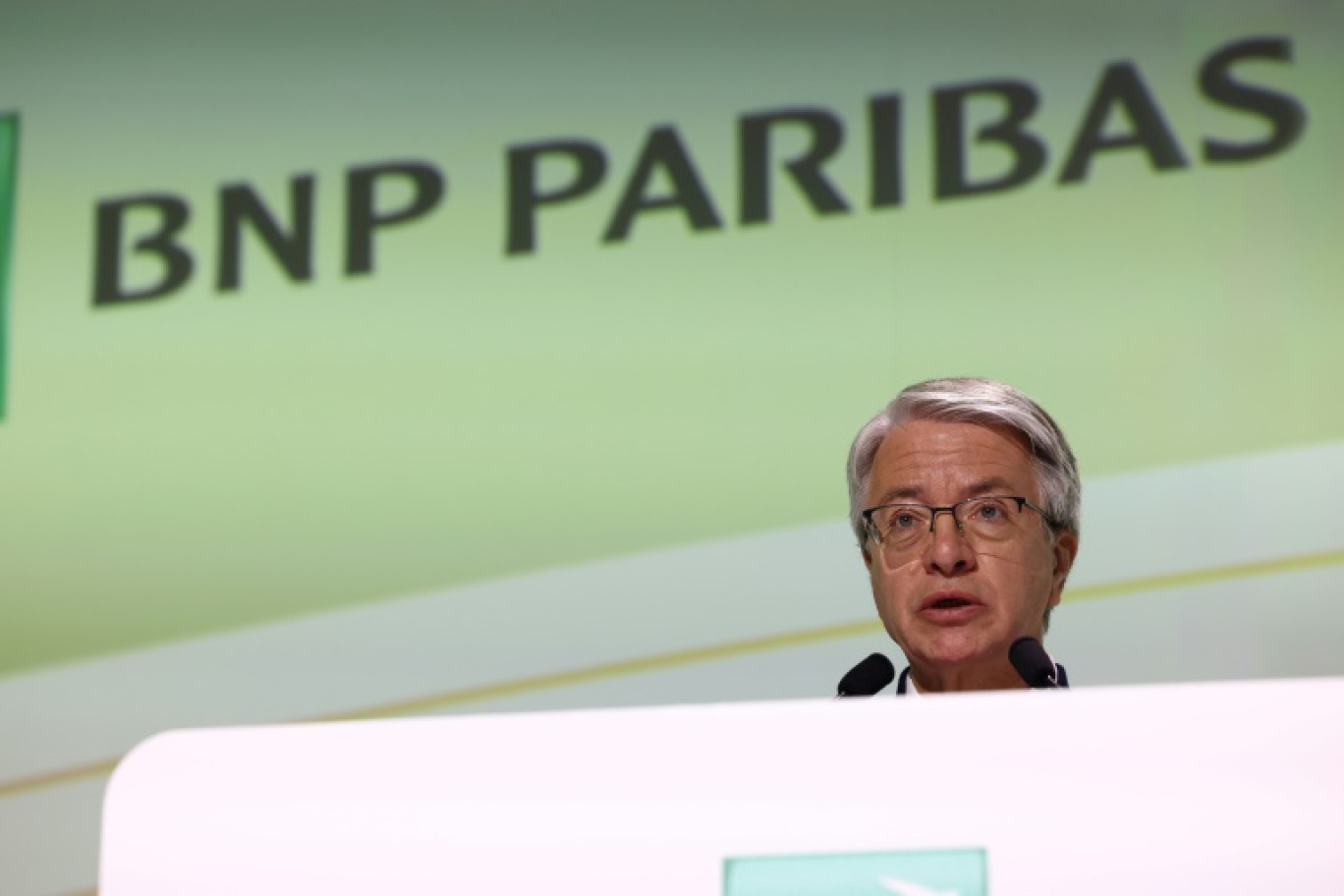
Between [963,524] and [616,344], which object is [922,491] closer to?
[963,524]

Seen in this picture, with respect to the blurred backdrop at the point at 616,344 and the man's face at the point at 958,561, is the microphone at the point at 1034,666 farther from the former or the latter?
the blurred backdrop at the point at 616,344

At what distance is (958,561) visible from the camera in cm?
221

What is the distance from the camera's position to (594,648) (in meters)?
3.14

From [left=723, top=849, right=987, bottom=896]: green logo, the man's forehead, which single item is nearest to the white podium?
[left=723, top=849, right=987, bottom=896]: green logo

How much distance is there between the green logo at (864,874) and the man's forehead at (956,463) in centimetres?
123

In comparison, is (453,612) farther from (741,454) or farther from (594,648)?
(741,454)

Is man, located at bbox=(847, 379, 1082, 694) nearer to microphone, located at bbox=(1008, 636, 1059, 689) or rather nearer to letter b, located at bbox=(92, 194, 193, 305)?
microphone, located at bbox=(1008, 636, 1059, 689)

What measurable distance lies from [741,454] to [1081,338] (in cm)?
53

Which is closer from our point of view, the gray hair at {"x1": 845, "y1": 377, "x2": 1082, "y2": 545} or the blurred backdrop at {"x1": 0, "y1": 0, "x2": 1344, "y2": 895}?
the gray hair at {"x1": 845, "y1": 377, "x2": 1082, "y2": 545}

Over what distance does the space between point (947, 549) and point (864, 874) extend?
1.20m

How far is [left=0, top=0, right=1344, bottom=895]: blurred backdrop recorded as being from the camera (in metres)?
3.08

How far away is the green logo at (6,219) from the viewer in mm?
3482

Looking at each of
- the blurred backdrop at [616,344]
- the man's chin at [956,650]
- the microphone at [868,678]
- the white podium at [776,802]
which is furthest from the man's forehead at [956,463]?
the white podium at [776,802]

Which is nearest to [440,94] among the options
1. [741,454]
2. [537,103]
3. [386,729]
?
[537,103]
